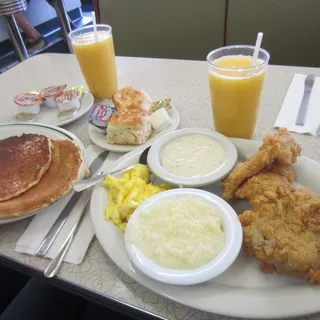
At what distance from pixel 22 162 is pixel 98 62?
701 millimetres

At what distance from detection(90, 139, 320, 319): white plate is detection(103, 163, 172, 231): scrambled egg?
2.2 inches

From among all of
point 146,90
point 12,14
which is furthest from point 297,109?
point 12,14

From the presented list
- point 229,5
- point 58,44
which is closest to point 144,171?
point 229,5

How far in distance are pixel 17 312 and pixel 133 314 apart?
2.36 ft

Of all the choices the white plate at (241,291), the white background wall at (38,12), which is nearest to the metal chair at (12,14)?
the white plate at (241,291)

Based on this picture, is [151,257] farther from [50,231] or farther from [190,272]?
[50,231]

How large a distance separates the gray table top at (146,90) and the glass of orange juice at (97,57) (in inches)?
7.8

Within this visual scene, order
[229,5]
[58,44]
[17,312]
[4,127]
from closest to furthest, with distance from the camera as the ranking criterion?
[17,312] < [4,127] < [229,5] < [58,44]

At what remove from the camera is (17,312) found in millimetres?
1209

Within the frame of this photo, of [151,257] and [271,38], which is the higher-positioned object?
[151,257]

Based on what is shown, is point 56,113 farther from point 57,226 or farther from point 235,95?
point 235,95

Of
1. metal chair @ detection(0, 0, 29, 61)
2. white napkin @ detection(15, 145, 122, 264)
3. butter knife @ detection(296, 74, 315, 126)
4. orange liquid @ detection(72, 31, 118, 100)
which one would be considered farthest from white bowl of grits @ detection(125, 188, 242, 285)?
metal chair @ detection(0, 0, 29, 61)

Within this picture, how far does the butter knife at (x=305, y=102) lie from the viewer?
52.6 inches

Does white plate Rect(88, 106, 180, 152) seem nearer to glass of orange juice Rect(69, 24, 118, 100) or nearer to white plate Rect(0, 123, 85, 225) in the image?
white plate Rect(0, 123, 85, 225)
